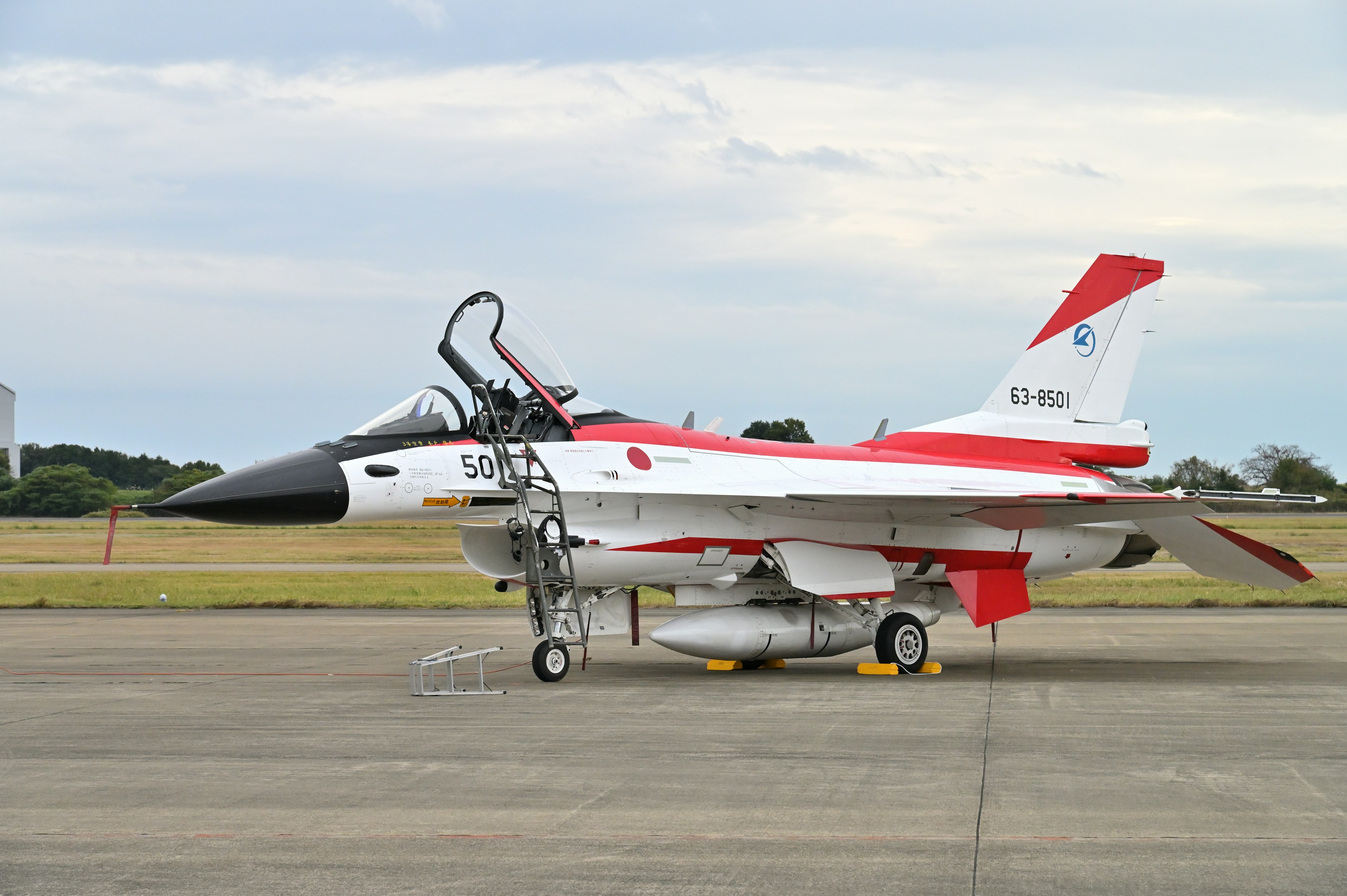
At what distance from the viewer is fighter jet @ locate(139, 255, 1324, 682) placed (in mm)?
11953

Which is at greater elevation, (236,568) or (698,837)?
(236,568)

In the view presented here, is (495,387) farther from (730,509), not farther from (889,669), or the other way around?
(889,669)

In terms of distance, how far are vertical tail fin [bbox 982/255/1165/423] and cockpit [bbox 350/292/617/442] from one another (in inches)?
241

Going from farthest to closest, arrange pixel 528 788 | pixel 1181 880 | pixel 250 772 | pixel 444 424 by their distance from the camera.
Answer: pixel 444 424 → pixel 250 772 → pixel 528 788 → pixel 1181 880

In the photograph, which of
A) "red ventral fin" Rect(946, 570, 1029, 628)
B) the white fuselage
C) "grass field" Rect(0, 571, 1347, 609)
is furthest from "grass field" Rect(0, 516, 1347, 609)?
"red ventral fin" Rect(946, 570, 1029, 628)

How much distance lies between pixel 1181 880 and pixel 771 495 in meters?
7.58

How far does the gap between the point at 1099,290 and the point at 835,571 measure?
18.8 feet

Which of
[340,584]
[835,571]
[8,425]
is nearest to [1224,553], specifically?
[835,571]

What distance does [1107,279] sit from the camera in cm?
1586

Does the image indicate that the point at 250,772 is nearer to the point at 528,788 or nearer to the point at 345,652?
the point at 528,788

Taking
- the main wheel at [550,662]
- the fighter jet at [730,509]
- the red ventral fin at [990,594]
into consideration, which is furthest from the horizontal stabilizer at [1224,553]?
the main wheel at [550,662]

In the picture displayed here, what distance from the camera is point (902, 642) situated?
13406mm

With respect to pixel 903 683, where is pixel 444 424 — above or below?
above

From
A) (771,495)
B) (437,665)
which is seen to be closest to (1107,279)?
(771,495)
